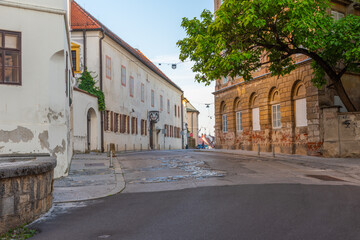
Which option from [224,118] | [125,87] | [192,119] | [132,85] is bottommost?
[224,118]

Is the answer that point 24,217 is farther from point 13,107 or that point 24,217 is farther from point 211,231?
point 13,107

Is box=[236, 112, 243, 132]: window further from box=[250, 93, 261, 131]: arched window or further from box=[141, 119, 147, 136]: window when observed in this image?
box=[141, 119, 147, 136]: window

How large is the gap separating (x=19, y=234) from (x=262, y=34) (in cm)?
1564

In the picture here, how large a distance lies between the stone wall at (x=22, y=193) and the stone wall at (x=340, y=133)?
1641 centimetres

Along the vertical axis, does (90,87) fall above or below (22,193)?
above

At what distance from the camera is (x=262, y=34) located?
18.8 m

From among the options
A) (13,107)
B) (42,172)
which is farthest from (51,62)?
(42,172)

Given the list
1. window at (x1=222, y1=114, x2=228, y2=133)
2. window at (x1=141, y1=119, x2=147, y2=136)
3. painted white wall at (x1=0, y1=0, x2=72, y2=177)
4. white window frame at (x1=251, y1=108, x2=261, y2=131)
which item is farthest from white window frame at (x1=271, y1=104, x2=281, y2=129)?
painted white wall at (x1=0, y1=0, x2=72, y2=177)

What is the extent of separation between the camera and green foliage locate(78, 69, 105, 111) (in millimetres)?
26944

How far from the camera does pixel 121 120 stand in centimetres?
3212

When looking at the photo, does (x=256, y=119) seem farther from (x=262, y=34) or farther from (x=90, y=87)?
(x=90, y=87)

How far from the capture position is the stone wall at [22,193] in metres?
5.60

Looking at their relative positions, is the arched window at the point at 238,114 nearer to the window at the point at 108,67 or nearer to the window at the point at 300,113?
the window at the point at 300,113

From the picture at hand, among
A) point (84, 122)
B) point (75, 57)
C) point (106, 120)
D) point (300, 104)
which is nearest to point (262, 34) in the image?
point (300, 104)
